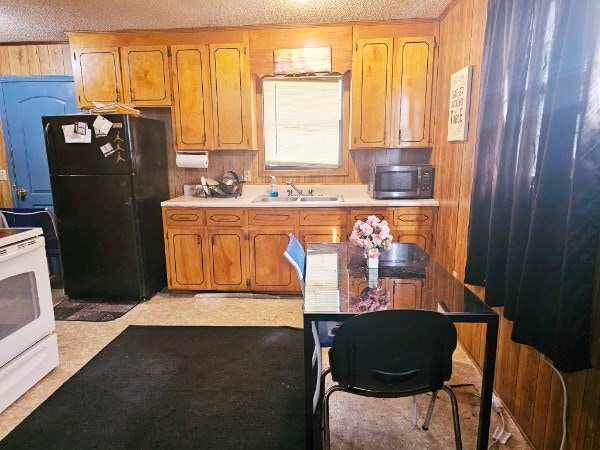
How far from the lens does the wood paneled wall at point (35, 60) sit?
153 inches

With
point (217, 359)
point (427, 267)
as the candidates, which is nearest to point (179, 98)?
point (217, 359)

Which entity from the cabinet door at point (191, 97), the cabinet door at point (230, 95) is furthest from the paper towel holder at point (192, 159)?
the cabinet door at point (230, 95)

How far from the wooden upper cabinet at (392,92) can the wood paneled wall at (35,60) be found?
2.92 m

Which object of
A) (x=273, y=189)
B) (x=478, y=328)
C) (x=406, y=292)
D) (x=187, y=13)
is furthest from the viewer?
(x=273, y=189)

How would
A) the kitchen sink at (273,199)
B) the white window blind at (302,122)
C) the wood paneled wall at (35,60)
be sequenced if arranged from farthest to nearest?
the wood paneled wall at (35,60) < the white window blind at (302,122) < the kitchen sink at (273,199)

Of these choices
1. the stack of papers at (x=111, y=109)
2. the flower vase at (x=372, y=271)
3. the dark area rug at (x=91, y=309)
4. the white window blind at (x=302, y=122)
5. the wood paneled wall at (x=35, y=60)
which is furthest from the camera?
the wood paneled wall at (x=35, y=60)

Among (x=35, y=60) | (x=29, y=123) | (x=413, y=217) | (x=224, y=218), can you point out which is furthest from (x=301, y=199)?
(x=35, y=60)

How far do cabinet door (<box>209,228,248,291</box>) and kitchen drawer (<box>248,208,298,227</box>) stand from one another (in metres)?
0.17

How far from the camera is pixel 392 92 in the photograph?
335 centimetres

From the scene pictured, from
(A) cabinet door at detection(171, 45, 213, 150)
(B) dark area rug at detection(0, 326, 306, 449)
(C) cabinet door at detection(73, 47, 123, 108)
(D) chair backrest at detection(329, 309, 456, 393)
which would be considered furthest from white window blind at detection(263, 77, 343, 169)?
(D) chair backrest at detection(329, 309, 456, 393)

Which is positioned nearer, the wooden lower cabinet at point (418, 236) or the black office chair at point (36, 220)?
the wooden lower cabinet at point (418, 236)

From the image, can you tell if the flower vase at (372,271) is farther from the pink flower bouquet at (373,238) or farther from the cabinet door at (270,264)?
the cabinet door at (270,264)

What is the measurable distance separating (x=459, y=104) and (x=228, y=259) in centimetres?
223

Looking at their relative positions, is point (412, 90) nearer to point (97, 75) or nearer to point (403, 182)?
point (403, 182)
